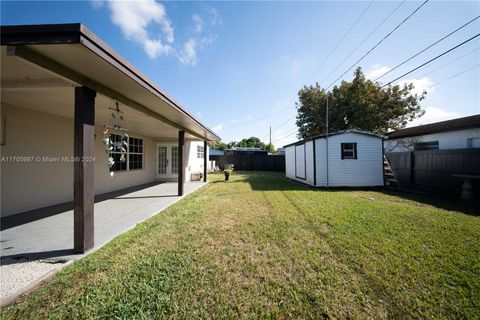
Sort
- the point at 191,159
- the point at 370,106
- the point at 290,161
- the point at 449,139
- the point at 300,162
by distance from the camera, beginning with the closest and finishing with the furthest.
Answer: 1. the point at 449,139
2. the point at 300,162
3. the point at 191,159
4. the point at 290,161
5. the point at 370,106

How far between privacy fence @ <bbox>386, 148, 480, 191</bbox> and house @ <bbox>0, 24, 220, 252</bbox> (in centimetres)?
1010

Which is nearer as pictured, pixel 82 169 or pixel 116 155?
pixel 82 169

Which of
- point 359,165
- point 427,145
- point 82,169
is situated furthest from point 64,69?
point 427,145

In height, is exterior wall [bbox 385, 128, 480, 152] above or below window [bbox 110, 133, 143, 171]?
above

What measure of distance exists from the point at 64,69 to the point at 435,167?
477 inches

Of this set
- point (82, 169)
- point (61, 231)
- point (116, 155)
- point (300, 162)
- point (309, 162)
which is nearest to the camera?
point (82, 169)

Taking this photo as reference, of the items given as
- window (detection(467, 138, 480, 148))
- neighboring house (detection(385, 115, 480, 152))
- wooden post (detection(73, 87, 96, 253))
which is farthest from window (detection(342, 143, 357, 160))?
wooden post (detection(73, 87, 96, 253))

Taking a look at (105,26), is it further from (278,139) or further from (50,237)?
(278,139)

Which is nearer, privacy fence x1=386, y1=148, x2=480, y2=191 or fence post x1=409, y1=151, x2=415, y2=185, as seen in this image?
privacy fence x1=386, y1=148, x2=480, y2=191

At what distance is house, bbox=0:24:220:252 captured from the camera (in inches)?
82.8

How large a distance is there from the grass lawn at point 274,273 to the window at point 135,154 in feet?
18.8

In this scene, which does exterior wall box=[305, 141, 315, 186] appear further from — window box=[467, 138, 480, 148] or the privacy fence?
window box=[467, 138, 480, 148]

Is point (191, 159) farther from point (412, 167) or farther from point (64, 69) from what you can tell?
point (412, 167)

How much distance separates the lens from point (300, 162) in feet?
38.6
